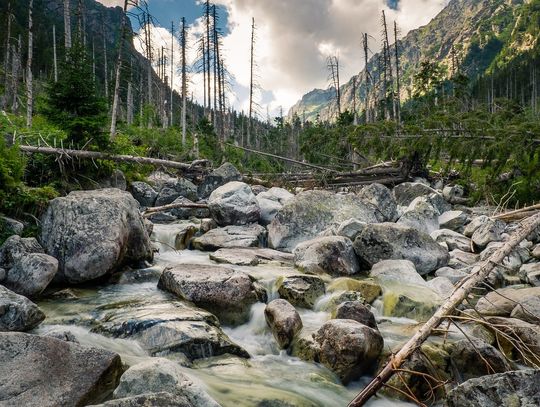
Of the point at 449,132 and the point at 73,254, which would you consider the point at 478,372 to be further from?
the point at 449,132

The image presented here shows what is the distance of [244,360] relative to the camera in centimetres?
552

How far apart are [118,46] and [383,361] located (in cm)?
2070

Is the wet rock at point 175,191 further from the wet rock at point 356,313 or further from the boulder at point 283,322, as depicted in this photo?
the wet rock at point 356,313

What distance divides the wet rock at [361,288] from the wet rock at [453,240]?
425 cm

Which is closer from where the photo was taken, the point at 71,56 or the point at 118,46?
the point at 71,56

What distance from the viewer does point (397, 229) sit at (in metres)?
9.71

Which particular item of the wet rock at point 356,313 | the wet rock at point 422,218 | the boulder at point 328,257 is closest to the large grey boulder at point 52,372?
the wet rock at point 356,313

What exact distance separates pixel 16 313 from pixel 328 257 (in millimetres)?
6068

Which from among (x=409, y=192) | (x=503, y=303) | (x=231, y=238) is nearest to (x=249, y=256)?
(x=231, y=238)

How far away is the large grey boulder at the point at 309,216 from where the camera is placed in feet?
37.5

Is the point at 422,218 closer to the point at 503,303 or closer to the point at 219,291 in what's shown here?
the point at 503,303

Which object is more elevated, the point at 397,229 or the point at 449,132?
the point at 449,132

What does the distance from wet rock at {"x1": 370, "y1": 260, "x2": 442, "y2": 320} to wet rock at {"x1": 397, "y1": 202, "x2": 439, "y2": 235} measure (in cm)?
402

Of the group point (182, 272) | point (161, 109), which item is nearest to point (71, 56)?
point (182, 272)
